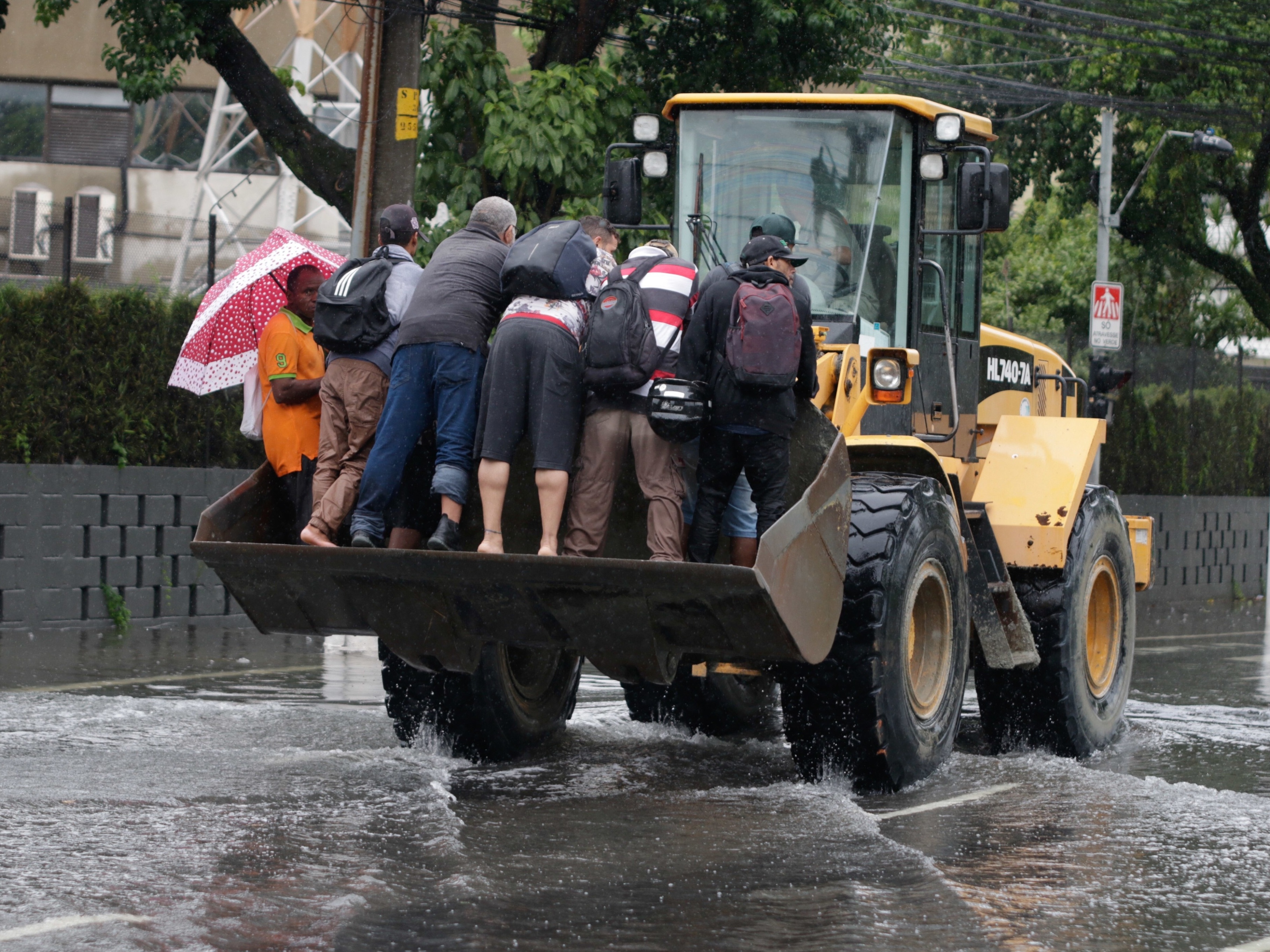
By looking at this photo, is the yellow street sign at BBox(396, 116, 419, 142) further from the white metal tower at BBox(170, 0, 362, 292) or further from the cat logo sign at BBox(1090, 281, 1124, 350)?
the white metal tower at BBox(170, 0, 362, 292)

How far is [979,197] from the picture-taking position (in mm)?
8406

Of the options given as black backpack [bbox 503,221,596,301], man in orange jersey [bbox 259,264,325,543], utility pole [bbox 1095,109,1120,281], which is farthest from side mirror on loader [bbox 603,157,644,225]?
utility pole [bbox 1095,109,1120,281]

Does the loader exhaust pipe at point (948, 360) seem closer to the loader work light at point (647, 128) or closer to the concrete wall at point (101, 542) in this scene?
the loader work light at point (647, 128)

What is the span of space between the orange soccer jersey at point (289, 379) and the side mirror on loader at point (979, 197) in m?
3.06

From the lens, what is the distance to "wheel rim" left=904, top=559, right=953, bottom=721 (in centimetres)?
784

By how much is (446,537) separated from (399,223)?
158 cm

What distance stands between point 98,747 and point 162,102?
28739 mm

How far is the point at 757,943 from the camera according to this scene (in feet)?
17.3

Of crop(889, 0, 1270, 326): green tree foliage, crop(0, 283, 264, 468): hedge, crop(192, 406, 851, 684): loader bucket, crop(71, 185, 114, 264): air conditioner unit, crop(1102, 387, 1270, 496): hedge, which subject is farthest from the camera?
crop(889, 0, 1270, 326): green tree foliage

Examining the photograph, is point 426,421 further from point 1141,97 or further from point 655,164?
point 1141,97

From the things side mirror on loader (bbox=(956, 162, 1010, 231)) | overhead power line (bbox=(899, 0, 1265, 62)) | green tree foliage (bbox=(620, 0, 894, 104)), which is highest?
overhead power line (bbox=(899, 0, 1265, 62))

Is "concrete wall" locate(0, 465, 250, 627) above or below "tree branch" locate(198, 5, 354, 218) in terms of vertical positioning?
below

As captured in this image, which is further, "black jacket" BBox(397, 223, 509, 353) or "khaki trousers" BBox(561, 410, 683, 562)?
"black jacket" BBox(397, 223, 509, 353)

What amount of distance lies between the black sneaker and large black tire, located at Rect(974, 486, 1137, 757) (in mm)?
2957
